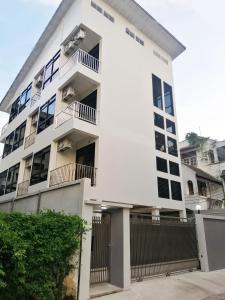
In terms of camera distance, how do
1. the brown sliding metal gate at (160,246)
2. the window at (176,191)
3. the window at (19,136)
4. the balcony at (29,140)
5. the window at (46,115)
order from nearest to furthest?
the brown sliding metal gate at (160,246) → the window at (46,115) → the balcony at (29,140) → the window at (176,191) → the window at (19,136)

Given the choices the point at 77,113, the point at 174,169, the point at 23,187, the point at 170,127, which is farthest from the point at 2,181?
the point at 170,127

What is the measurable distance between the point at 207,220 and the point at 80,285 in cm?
711

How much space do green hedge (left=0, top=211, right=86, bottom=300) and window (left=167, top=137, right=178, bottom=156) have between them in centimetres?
1290

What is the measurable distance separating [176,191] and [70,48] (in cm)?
1201

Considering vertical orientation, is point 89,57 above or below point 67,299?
above

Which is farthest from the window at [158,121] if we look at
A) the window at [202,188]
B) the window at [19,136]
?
the window at [19,136]

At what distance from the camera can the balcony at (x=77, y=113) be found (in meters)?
12.3

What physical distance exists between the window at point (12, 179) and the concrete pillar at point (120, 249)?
12.0 metres

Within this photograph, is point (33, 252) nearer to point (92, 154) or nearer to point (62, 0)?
point (92, 154)

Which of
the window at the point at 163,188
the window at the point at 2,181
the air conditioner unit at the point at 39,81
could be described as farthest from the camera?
the window at the point at 2,181

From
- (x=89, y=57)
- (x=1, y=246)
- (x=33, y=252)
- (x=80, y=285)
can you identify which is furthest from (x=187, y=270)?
(x=89, y=57)

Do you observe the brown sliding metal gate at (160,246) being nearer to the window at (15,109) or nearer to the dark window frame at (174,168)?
the dark window frame at (174,168)

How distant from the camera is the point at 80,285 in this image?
5488 millimetres

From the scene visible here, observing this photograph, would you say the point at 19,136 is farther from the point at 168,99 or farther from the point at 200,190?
the point at 200,190
